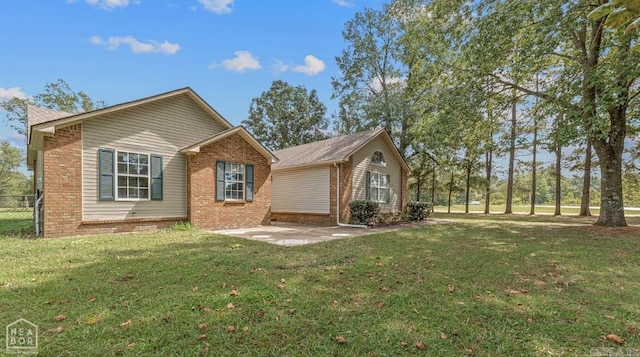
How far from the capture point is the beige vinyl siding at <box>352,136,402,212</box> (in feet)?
47.4

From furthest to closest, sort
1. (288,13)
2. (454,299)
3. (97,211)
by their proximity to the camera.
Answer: (288,13) < (97,211) < (454,299)

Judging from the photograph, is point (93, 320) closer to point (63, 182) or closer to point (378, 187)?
point (63, 182)

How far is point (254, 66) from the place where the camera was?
27016 millimetres

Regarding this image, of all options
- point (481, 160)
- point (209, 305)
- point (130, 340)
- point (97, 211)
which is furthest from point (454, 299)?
point (481, 160)

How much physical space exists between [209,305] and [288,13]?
13.3 meters

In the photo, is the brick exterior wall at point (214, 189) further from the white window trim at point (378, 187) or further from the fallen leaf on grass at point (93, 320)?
the fallen leaf on grass at point (93, 320)

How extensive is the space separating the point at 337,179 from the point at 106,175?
29.0ft

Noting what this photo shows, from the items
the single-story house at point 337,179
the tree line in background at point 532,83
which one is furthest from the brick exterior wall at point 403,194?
the tree line in background at point 532,83

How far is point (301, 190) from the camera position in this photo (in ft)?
49.1

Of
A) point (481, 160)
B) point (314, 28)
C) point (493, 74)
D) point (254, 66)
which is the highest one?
point (254, 66)

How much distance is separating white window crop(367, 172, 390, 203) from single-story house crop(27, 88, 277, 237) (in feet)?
Answer: 17.9

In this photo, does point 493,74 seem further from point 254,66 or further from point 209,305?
point 254,66

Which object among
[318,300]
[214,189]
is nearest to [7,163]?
[214,189]

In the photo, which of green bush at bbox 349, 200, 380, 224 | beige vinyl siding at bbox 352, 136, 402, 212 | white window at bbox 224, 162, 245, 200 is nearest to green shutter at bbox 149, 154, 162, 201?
white window at bbox 224, 162, 245, 200
